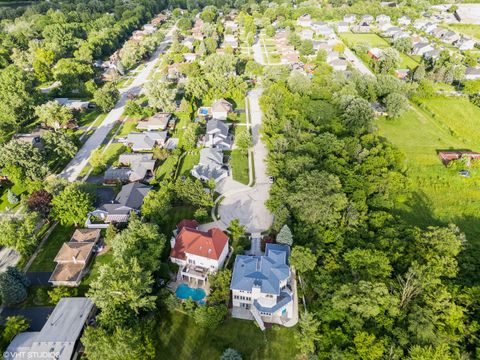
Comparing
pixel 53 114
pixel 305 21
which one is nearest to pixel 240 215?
pixel 53 114

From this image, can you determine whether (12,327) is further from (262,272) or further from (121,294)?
(262,272)


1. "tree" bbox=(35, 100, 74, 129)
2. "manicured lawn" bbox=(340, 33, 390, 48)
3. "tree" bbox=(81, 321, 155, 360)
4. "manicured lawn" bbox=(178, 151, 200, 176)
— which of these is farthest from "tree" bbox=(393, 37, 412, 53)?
"tree" bbox=(81, 321, 155, 360)

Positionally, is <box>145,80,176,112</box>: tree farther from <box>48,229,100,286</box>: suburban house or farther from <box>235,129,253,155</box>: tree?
<box>48,229,100,286</box>: suburban house

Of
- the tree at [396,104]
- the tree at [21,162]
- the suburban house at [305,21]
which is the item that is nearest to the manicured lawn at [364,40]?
the suburban house at [305,21]

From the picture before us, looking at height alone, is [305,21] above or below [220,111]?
below

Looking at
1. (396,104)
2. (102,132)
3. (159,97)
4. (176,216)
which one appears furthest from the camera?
(159,97)
